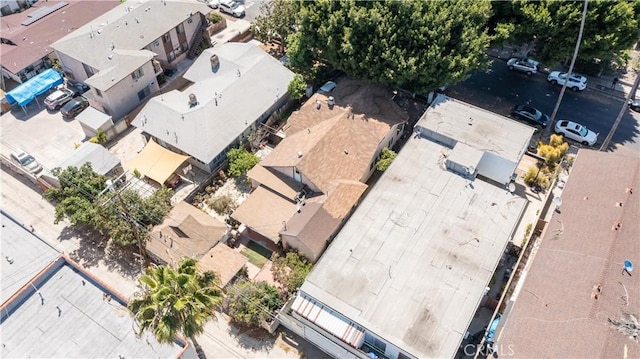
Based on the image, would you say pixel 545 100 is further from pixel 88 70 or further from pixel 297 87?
pixel 88 70

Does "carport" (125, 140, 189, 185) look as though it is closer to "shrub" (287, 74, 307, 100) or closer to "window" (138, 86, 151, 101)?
"window" (138, 86, 151, 101)

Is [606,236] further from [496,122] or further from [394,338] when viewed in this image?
[394,338]

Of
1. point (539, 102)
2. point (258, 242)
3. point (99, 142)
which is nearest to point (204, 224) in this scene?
point (258, 242)

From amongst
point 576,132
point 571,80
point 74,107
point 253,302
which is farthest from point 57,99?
point 571,80

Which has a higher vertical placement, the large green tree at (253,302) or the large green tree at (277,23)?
the large green tree at (277,23)

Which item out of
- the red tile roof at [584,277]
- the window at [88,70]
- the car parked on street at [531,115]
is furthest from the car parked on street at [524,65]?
the window at [88,70]

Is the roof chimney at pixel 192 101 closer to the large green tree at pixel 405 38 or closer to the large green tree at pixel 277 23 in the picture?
the large green tree at pixel 405 38
